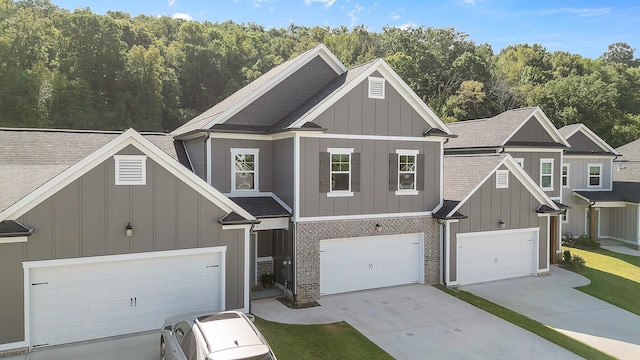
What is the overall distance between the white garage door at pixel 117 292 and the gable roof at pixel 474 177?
9.24 m

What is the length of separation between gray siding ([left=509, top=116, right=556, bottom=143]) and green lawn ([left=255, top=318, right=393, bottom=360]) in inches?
589

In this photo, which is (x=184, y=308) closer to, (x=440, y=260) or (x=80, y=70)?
(x=440, y=260)

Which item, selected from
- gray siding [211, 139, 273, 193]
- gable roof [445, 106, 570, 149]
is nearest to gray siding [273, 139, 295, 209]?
gray siding [211, 139, 273, 193]

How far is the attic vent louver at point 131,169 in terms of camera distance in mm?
10836

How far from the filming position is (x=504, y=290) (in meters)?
16.5

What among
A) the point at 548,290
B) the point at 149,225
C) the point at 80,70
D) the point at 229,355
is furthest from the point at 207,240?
the point at 80,70

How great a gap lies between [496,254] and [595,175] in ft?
50.6

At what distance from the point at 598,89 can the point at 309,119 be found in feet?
164

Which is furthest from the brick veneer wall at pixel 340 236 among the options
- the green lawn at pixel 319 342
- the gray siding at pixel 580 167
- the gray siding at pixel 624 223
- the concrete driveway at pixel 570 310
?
the gray siding at pixel 624 223

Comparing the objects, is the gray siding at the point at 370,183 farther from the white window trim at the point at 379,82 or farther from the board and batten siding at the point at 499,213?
the white window trim at the point at 379,82

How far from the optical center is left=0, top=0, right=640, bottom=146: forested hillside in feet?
127

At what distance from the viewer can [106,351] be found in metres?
10.2

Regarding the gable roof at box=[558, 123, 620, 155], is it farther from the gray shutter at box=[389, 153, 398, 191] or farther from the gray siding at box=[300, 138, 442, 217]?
the gray shutter at box=[389, 153, 398, 191]

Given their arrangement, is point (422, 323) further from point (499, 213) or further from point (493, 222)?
point (499, 213)
